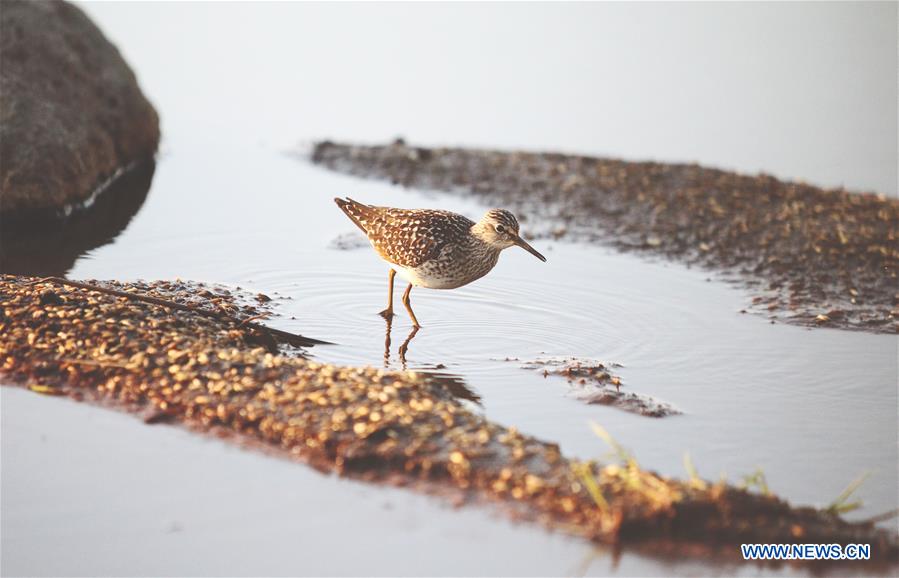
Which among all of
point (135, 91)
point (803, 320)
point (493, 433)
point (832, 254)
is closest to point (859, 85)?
point (832, 254)

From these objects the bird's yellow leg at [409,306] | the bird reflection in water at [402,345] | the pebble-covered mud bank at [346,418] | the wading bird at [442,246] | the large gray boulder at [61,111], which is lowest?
the pebble-covered mud bank at [346,418]

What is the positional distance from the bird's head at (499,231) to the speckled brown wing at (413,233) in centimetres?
17

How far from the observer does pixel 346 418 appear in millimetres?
6258

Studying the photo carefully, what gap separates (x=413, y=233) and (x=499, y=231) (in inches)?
30.4

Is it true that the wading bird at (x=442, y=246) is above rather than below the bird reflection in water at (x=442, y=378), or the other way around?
above

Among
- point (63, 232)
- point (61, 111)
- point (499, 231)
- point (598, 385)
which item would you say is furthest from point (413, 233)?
point (61, 111)

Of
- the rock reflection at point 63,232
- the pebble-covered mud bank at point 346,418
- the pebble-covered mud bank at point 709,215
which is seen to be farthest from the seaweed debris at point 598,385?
the rock reflection at point 63,232

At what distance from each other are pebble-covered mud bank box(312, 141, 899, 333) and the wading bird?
8.98 feet

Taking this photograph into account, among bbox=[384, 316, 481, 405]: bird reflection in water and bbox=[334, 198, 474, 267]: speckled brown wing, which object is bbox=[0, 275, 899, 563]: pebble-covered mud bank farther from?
bbox=[334, 198, 474, 267]: speckled brown wing

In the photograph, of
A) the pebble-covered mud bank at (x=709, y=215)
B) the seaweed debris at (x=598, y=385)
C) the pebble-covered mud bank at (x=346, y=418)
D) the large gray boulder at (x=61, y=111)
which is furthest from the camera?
the large gray boulder at (x=61, y=111)

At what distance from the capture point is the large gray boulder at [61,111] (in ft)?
39.1

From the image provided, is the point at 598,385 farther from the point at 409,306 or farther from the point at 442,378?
the point at 409,306

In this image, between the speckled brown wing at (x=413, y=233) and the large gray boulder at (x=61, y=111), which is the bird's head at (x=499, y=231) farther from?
the large gray boulder at (x=61, y=111)

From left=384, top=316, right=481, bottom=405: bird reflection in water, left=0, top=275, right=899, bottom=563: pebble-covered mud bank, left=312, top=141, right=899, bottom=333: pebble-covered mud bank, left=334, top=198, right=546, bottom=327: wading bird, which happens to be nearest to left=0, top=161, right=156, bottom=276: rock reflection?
left=0, top=275, right=899, bottom=563: pebble-covered mud bank
